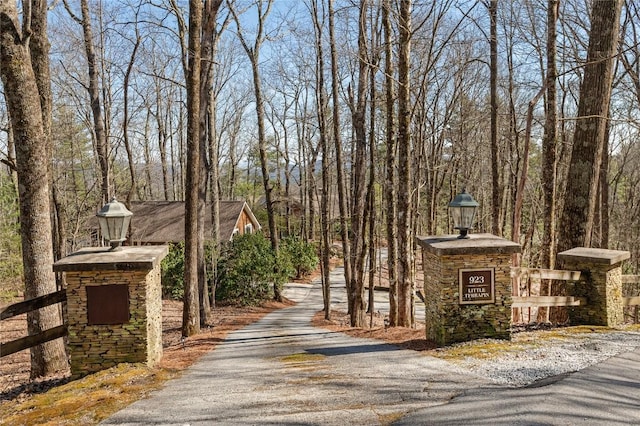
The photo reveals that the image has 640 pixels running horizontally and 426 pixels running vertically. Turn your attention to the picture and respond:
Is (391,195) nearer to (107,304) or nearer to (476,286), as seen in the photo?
(476,286)

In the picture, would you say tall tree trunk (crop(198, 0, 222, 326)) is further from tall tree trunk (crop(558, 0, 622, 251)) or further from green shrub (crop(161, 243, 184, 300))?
tall tree trunk (crop(558, 0, 622, 251))

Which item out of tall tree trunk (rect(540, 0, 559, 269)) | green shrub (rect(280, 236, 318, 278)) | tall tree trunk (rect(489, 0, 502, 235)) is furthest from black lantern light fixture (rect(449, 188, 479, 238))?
green shrub (rect(280, 236, 318, 278))

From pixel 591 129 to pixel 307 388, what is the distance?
22.5 ft

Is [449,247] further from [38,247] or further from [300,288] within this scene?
[300,288]

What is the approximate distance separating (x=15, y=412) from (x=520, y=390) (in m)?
5.34

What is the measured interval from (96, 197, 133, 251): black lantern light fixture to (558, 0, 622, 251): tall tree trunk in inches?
298

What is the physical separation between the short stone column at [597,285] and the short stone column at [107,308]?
668 cm

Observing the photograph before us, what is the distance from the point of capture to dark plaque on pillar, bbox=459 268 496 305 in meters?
6.63

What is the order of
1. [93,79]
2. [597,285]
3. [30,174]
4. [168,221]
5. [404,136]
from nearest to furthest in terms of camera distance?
[30,174], [597,285], [404,136], [93,79], [168,221]

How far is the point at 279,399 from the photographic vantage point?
502cm

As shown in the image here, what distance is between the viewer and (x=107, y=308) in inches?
241


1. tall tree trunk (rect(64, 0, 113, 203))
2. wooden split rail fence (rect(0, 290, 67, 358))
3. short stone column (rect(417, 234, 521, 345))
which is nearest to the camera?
wooden split rail fence (rect(0, 290, 67, 358))

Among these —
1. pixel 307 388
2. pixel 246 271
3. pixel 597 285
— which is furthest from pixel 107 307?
pixel 246 271

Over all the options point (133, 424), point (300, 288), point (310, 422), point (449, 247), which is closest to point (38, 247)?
point (133, 424)
